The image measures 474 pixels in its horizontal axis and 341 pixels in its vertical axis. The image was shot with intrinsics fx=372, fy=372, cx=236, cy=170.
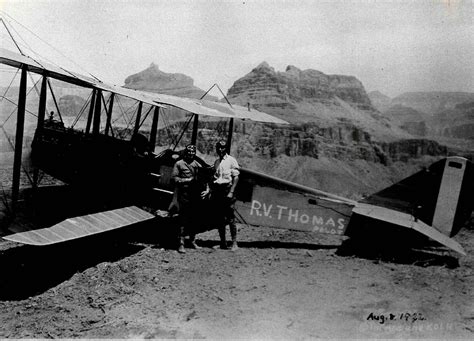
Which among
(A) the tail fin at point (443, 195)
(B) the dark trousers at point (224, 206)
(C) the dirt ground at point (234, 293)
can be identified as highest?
(A) the tail fin at point (443, 195)

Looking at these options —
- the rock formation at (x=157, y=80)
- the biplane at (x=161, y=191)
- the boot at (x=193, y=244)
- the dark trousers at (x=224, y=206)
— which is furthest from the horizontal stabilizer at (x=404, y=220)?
the rock formation at (x=157, y=80)

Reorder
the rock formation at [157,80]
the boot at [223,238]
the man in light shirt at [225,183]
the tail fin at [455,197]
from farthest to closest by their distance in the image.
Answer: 1. the rock formation at [157,80]
2. the boot at [223,238]
3. the man in light shirt at [225,183]
4. the tail fin at [455,197]

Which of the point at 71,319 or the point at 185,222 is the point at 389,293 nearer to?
the point at 185,222

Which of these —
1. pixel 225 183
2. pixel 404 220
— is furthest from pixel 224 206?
pixel 404 220

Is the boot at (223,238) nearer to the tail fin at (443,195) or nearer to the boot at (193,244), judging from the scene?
the boot at (193,244)

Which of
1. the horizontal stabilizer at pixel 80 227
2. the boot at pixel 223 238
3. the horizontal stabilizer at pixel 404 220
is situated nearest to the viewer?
the horizontal stabilizer at pixel 80 227

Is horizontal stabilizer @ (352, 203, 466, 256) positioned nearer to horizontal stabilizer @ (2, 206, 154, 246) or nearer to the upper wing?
the upper wing

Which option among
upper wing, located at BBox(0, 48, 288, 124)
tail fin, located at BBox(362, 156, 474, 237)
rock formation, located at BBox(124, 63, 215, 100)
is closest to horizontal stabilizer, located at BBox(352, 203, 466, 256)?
tail fin, located at BBox(362, 156, 474, 237)
